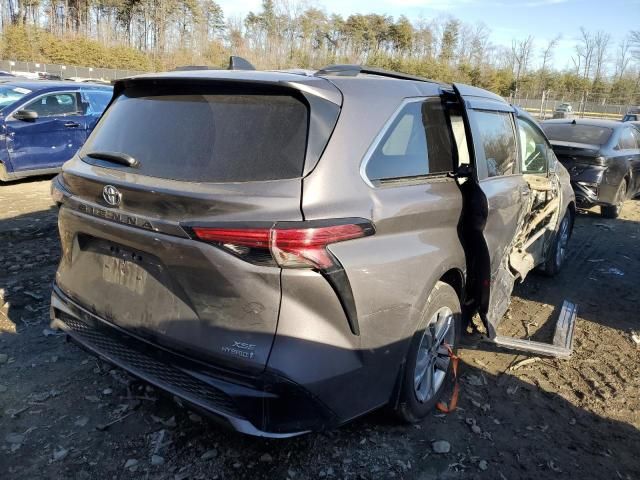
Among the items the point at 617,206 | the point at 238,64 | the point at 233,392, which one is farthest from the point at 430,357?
the point at 617,206

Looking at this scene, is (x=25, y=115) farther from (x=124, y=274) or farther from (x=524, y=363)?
(x=524, y=363)

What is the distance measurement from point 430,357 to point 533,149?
2890 millimetres

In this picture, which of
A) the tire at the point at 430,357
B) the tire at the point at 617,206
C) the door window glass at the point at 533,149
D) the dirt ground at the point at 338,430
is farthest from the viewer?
the tire at the point at 617,206

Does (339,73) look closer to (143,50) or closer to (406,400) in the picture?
(406,400)

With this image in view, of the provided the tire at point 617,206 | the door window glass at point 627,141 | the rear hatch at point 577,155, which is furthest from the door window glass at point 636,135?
the rear hatch at point 577,155

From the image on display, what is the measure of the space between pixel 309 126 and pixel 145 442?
1886 mm

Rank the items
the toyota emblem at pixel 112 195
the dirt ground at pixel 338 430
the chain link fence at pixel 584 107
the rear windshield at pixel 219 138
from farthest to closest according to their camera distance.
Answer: the chain link fence at pixel 584 107 < the dirt ground at pixel 338 430 < the toyota emblem at pixel 112 195 < the rear windshield at pixel 219 138

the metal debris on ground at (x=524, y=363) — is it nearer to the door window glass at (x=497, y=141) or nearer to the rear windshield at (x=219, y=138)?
the door window glass at (x=497, y=141)

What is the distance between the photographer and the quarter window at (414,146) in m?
2.54

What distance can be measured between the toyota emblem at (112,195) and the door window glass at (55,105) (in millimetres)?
7826

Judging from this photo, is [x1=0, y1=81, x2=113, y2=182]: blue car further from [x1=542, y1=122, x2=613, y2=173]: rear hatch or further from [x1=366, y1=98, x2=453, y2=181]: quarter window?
[x1=542, y1=122, x2=613, y2=173]: rear hatch

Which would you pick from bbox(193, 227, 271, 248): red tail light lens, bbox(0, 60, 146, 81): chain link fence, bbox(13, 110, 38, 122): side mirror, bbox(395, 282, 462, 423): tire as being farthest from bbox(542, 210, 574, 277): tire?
bbox(0, 60, 146, 81): chain link fence

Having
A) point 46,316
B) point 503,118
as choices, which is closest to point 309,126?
point 503,118

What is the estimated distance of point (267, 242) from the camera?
2.04 meters
